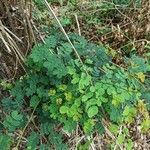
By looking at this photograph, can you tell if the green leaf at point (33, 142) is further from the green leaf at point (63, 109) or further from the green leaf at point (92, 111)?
the green leaf at point (92, 111)

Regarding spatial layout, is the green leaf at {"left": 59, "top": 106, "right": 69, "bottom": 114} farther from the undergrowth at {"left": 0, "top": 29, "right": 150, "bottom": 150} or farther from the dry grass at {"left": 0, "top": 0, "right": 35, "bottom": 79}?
the dry grass at {"left": 0, "top": 0, "right": 35, "bottom": 79}

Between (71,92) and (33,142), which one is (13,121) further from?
(71,92)

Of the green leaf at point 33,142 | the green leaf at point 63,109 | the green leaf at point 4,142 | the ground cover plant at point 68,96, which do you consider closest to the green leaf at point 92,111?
the ground cover plant at point 68,96

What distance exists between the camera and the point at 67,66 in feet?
7.38

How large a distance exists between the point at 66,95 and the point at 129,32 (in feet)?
4.08

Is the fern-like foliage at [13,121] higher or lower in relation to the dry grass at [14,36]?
lower

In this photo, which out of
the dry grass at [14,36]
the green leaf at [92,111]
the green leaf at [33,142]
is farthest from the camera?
the dry grass at [14,36]

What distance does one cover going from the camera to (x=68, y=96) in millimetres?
2250

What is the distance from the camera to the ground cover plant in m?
2.20

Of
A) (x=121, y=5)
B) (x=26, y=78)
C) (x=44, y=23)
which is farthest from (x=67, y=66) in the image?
(x=121, y=5)

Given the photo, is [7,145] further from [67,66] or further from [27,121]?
[67,66]

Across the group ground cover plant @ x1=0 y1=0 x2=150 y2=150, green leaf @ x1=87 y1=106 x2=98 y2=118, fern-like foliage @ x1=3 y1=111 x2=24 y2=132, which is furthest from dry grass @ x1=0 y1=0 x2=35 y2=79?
green leaf @ x1=87 y1=106 x2=98 y2=118

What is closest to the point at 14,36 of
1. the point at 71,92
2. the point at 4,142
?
the point at 71,92

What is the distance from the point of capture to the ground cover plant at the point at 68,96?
220cm
